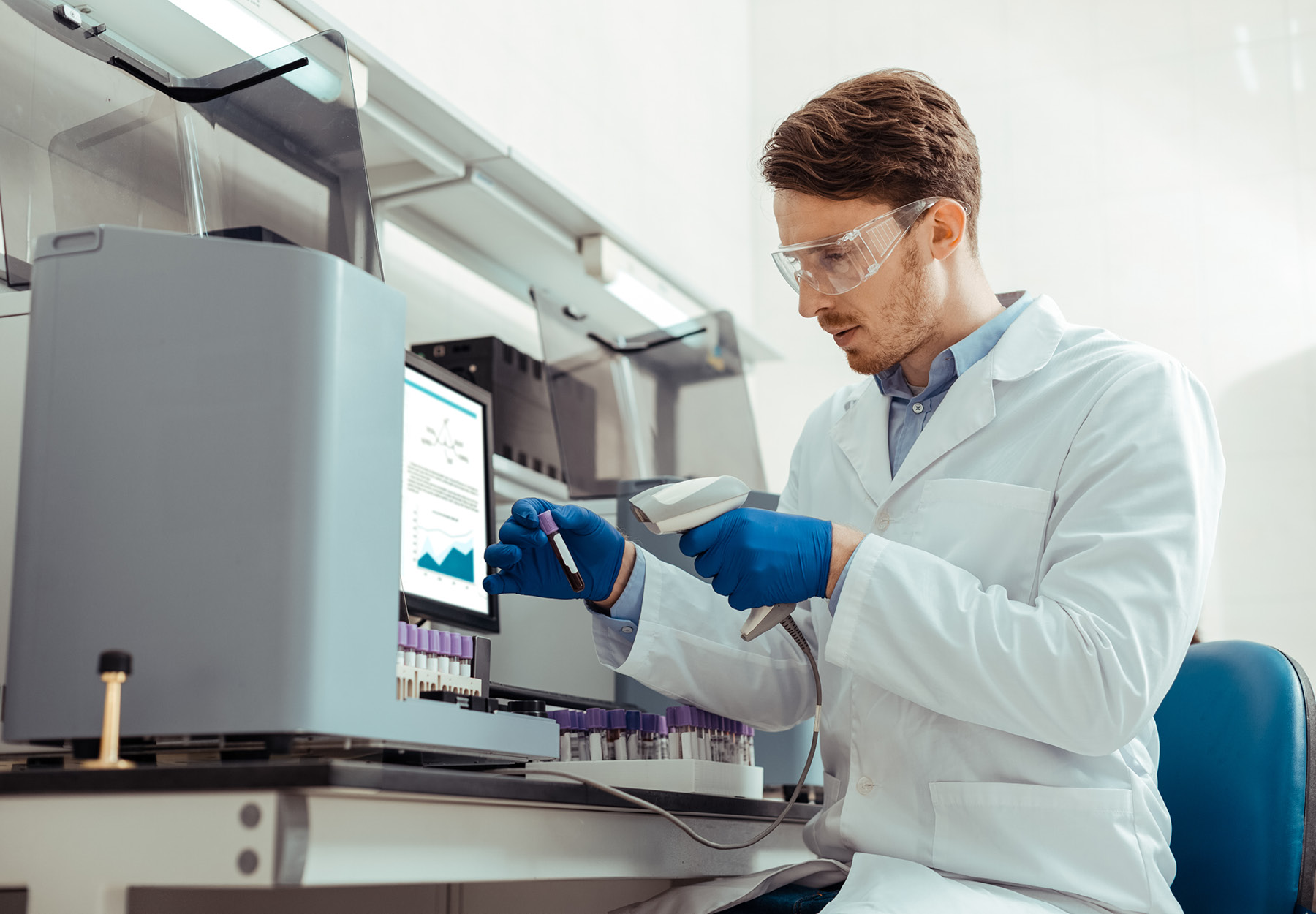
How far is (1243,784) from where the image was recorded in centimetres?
132

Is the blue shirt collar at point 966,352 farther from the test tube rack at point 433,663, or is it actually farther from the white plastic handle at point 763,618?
the test tube rack at point 433,663

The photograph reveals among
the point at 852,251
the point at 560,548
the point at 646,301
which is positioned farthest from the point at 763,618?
the point at 646,301

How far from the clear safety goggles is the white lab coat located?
175mm

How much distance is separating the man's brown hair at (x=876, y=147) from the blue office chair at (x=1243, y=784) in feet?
2.05

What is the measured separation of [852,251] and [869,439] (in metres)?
0.24

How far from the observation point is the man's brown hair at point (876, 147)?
1387 mm

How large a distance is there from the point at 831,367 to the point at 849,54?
1.10 metres

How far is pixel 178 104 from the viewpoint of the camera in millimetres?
1405

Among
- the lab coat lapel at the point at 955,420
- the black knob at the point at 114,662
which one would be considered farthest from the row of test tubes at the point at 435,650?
Answer: the lab coat lapel at the point at 955,420

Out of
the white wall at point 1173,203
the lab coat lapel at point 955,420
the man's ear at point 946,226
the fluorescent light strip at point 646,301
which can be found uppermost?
the white wall at point 1173,203

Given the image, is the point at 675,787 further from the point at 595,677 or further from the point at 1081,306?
the point at 1081,306

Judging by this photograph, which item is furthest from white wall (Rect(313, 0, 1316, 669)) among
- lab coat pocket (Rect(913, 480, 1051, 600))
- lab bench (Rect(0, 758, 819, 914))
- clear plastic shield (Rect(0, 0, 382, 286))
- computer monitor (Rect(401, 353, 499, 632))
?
lab bench (Rect(0, 758, 819, 914))

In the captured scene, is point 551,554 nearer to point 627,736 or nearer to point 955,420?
point 627,736

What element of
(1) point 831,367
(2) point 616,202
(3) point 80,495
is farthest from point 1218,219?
(3) point 80,495
